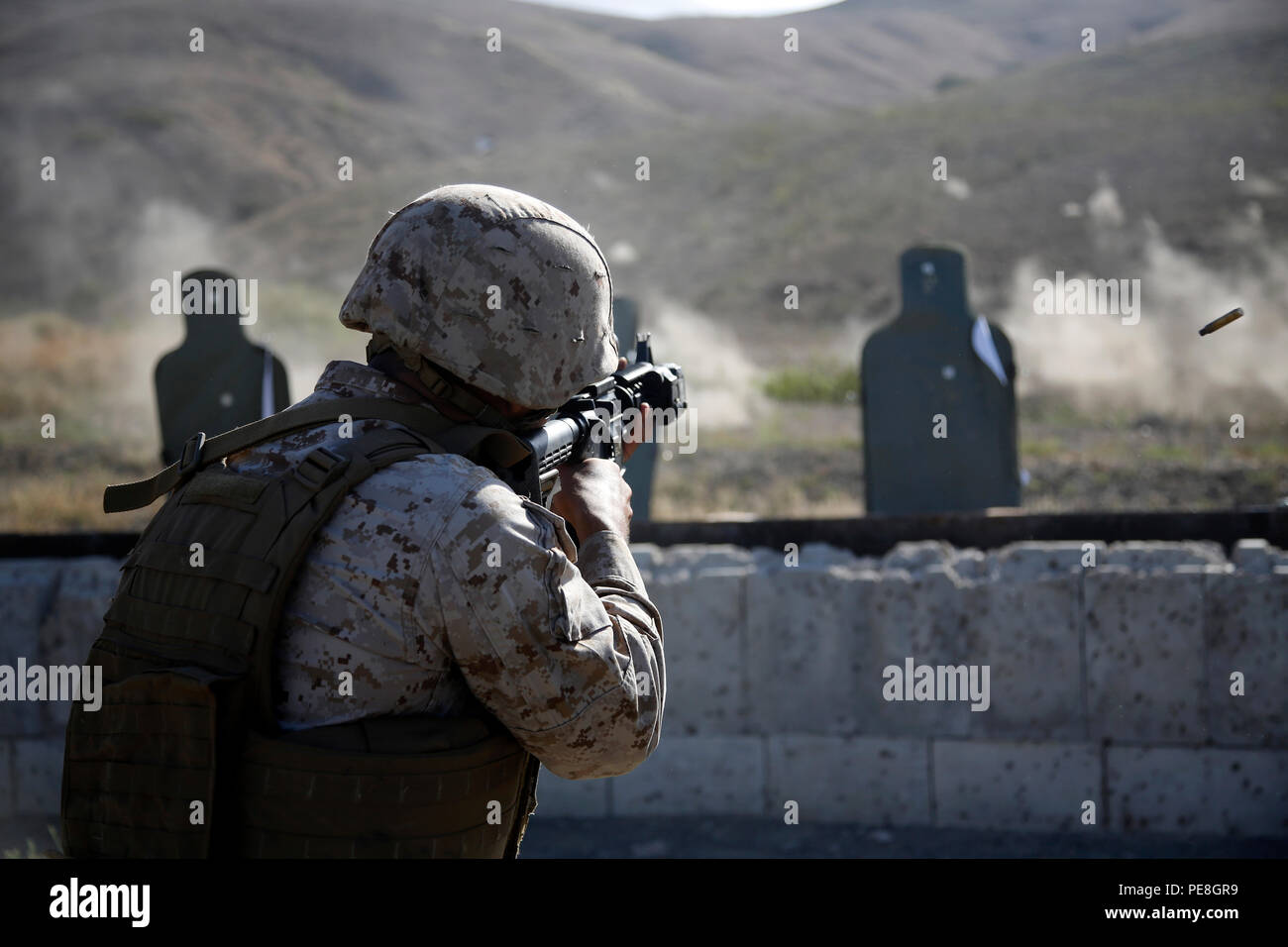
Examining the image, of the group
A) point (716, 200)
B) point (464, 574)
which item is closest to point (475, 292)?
point (464, 574)

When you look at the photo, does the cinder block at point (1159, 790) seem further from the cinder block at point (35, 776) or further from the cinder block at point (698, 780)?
the cinder block at point (35, 776)

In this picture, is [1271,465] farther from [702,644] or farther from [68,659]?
[68,659]

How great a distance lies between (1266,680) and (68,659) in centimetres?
563

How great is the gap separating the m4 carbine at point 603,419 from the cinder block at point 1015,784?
3191mm

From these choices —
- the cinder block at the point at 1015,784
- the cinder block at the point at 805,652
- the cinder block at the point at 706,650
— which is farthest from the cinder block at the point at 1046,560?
the cinder block at the point at 706,650

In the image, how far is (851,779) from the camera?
5617 mm

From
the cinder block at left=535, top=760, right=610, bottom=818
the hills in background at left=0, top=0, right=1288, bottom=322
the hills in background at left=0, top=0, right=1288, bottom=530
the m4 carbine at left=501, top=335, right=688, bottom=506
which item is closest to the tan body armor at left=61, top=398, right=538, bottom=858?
the m4 carbine at left=501, top=335, right=688, bottom=506

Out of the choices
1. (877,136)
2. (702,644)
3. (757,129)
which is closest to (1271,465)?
(702,644)

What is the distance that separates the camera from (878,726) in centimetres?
555

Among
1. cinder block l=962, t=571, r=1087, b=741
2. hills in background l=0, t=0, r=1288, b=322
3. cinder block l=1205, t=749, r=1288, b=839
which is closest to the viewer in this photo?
cinder block l=1205, t=749, r=1288, b=839

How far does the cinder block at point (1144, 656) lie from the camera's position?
5156 mm

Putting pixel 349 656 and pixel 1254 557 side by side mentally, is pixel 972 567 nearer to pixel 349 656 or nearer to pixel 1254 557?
pixel 1254 557

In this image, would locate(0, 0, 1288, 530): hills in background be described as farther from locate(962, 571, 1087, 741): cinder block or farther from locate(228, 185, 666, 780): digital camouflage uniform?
locate(228, 185, 666, 780): digital camouflage uniform

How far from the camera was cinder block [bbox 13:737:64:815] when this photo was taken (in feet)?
19.9
